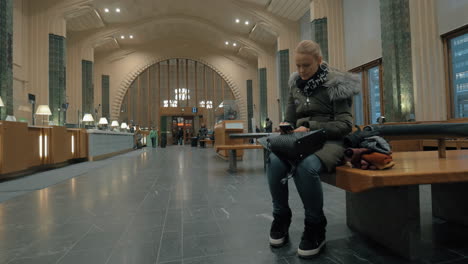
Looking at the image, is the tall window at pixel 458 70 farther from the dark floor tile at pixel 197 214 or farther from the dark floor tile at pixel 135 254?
the dark floor tile at pixel 135 254

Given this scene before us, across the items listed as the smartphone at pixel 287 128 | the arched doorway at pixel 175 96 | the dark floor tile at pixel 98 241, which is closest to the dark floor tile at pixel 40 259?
the dark floor tile at pixel 98 241

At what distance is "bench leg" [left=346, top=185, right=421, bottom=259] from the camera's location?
1339 mm

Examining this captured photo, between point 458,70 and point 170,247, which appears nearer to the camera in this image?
point 170,247

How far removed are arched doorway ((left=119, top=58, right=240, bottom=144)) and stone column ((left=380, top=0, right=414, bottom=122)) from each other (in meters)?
16.3

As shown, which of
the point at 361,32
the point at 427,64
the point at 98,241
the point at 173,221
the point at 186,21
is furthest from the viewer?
the point at 186,21

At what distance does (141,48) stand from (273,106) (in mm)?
11632

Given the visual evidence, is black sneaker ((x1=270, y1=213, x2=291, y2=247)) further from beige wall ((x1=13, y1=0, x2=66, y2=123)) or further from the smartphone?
beige wall ((x1=13, y1=0, x2=66, y2=123))

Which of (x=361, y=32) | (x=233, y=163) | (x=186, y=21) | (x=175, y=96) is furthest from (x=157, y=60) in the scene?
(x=233, y=163)

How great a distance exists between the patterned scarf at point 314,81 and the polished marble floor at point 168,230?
93 centimetres

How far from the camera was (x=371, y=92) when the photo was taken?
9984 mm

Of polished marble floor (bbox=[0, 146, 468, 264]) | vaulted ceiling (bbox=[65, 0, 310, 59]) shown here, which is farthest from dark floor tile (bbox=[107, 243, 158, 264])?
vaulted ceiling (bbox=[65, 0, 310, 59])

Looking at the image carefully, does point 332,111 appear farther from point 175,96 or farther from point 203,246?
point 175,96

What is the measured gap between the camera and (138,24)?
17.7 m

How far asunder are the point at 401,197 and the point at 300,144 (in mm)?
556
